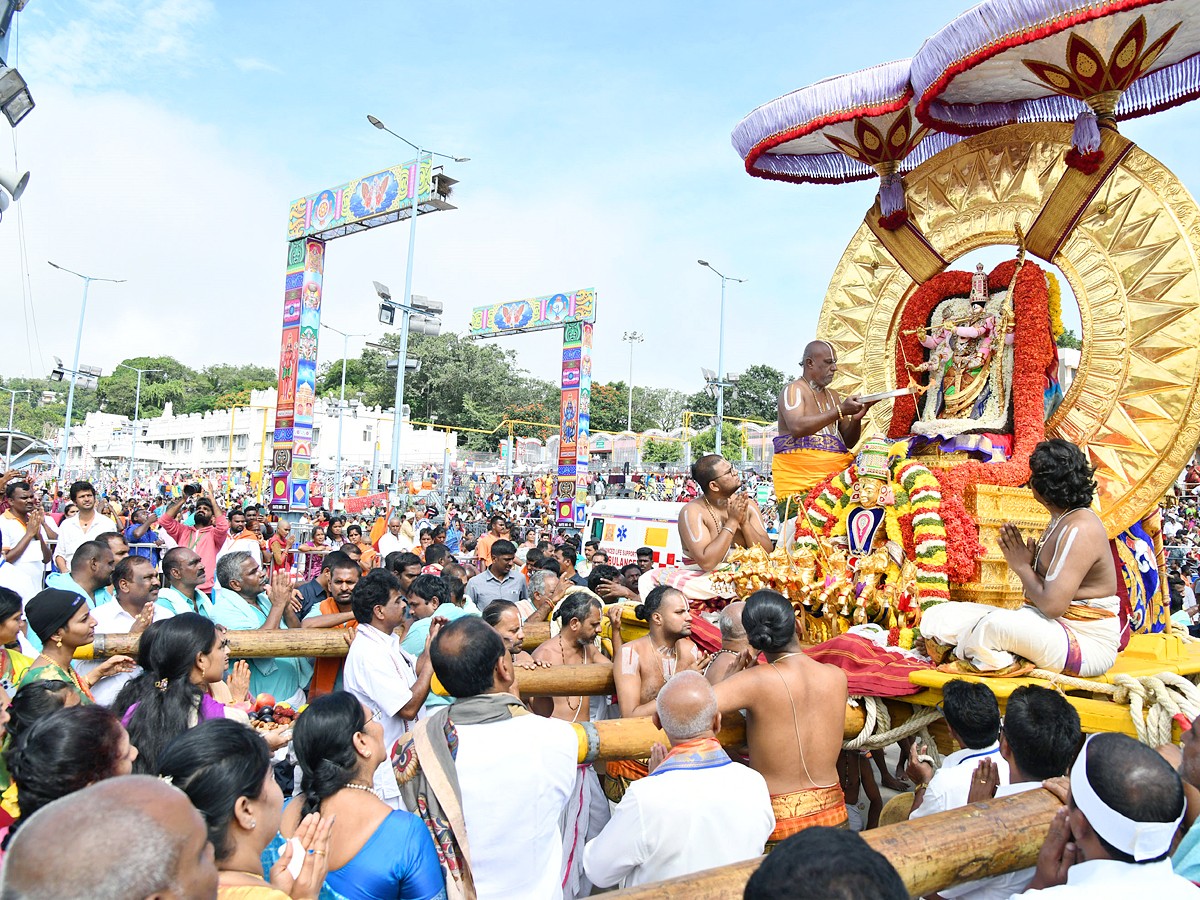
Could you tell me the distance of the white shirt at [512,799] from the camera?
2.77 metres

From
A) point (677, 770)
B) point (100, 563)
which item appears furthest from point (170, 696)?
point (100, 563)

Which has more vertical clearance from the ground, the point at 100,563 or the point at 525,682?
the point at 100,563

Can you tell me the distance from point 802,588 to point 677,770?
10.2 feet

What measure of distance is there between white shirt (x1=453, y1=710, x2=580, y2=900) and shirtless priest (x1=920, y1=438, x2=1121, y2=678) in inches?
99.3

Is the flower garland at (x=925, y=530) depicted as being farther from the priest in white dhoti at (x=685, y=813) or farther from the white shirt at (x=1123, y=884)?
the white shirt at (x=1123, y=884)

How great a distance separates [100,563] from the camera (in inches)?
209

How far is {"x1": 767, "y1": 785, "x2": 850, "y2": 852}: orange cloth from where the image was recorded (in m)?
3.43

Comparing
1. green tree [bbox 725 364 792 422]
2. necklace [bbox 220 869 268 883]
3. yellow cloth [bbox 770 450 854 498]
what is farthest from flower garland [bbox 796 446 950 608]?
green tree [bbox 725 364 792 422]

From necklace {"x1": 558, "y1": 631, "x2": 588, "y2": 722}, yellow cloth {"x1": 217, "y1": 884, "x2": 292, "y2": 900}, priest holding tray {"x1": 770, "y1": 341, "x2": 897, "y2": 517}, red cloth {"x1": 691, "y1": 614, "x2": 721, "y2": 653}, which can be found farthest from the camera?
priest holding tray {"x1": 770, "y1": 341, "x2": 897, "y2": 517}

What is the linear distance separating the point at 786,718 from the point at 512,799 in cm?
122

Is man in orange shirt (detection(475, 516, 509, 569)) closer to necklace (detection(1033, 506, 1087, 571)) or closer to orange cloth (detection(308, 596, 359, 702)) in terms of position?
orange cloth (detection(308, 596, 359, 702))

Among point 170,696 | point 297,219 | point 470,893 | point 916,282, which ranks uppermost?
point 297,219

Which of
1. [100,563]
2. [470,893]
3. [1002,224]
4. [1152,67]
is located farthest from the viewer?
→ [1002,224]

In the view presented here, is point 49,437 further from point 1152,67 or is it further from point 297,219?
point 1152,67
